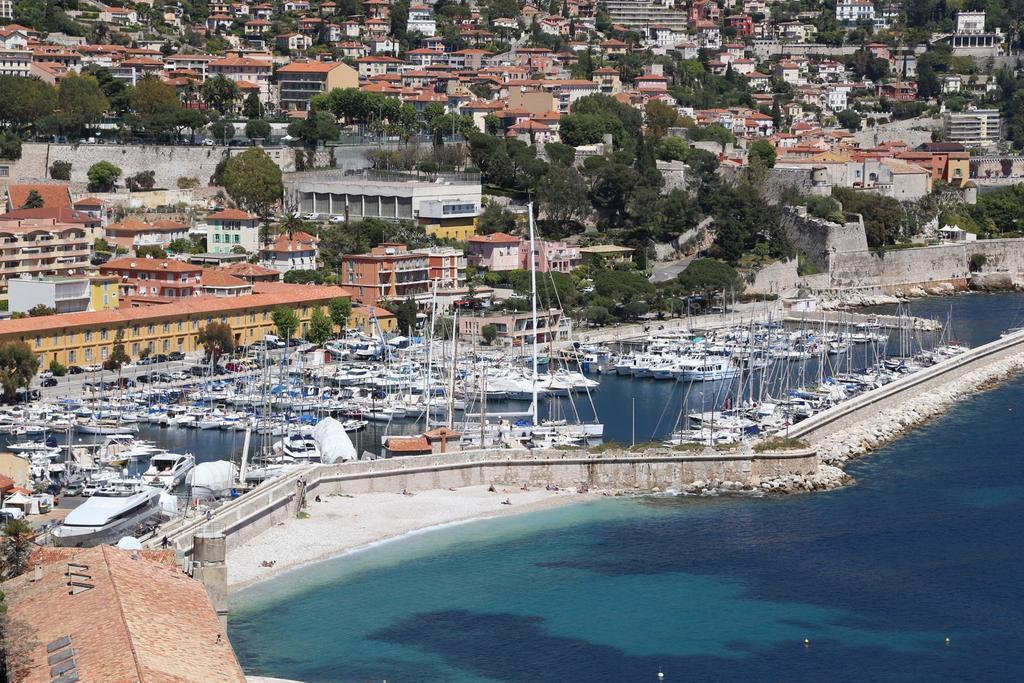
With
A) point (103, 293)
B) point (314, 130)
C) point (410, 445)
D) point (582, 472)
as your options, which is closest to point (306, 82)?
point (314, 130)

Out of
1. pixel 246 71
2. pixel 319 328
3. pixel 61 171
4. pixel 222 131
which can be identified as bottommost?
pixel 319 328

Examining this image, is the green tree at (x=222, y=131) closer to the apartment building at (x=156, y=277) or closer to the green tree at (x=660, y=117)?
the apartment building at (x=156, y=277)

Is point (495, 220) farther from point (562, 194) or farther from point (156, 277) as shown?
point (156, 277)

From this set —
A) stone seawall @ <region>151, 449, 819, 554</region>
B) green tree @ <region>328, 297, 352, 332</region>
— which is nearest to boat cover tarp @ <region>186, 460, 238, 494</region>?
stone seawall @ <region>151, 449, 819, 554</region>

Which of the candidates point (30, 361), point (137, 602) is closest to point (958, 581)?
point (137, 602)

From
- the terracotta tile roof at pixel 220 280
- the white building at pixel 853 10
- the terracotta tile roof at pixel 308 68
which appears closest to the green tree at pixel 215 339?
the terracotta tile roof at pixel 220 280
